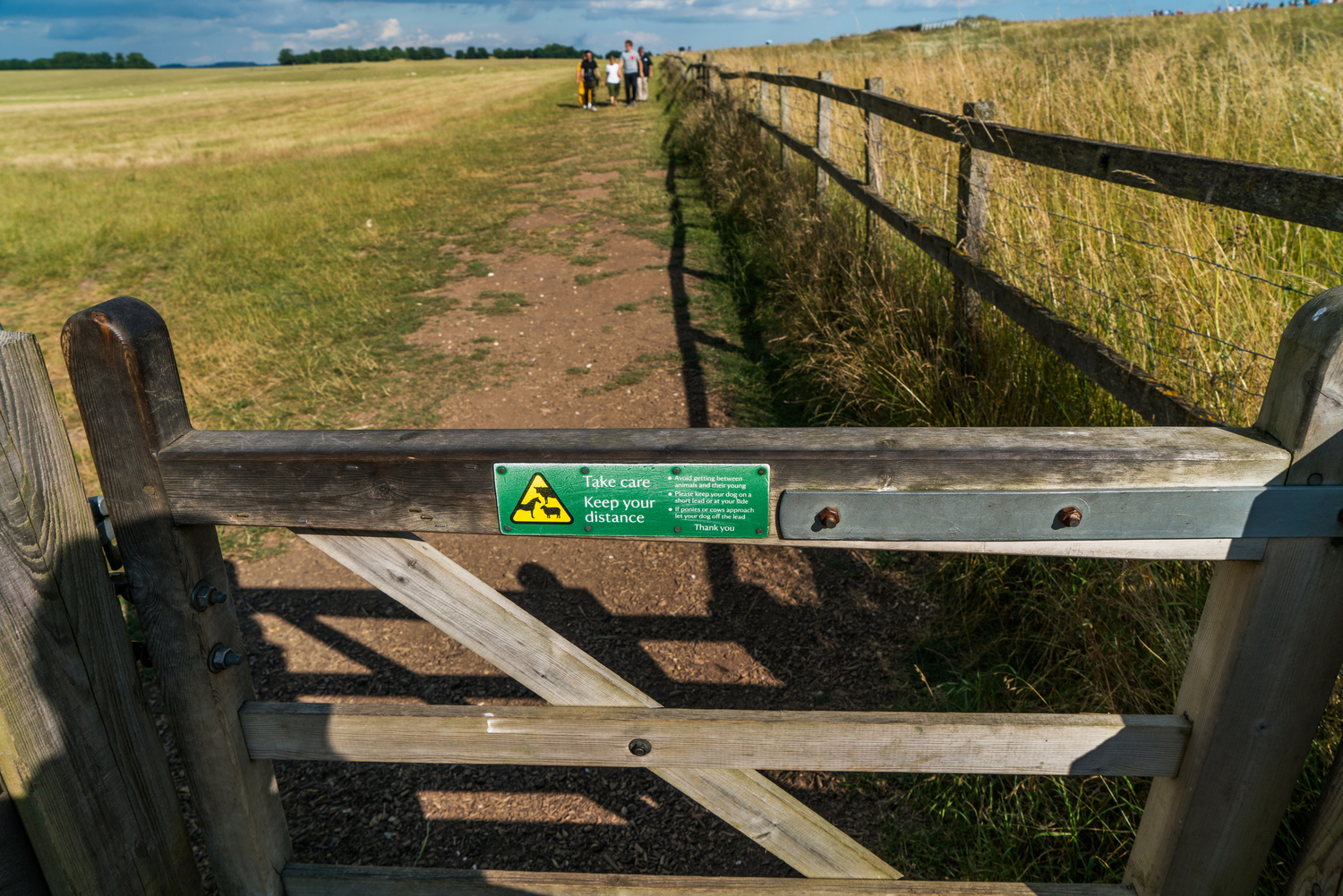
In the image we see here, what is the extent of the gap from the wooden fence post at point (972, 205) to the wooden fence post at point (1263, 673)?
274 centimetres

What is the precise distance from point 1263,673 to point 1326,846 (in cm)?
33

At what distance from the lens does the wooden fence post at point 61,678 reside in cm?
143

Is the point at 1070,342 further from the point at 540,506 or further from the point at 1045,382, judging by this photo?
the point at 540,506

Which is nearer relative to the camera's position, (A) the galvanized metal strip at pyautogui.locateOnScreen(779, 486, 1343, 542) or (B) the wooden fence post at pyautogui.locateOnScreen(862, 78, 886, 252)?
(A) the galvanized metal strip at pyautogui.locateOnScreen(779, 486, 1343, 542)

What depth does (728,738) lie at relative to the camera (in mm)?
1723

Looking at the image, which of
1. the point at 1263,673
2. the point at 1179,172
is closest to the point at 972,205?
the point at 1179,172

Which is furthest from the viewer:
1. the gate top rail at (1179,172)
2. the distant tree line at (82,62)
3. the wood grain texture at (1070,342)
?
the distant tree line at (82,62)

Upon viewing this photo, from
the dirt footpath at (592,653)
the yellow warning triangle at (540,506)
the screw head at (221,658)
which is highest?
the yellow warning triangle at (540,506)

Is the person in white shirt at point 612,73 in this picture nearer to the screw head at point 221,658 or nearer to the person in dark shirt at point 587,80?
the person in dark shirt at point 587,80

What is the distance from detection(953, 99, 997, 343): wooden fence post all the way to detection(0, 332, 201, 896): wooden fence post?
11.7 ft

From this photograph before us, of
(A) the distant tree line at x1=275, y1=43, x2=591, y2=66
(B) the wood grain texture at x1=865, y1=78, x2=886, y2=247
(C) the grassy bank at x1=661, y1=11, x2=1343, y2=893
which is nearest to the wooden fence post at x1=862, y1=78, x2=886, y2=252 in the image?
(B) the wood grain texture at x1=865, y1=78, x2=886, y2=247

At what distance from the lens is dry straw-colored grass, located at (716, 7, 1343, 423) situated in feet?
9.55

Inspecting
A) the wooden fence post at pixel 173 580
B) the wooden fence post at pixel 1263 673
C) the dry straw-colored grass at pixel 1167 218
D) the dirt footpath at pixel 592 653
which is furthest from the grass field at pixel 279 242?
the wooden fence post at pixel 1263 673

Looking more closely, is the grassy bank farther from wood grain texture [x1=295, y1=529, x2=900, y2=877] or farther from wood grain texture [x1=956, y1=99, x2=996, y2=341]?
wood grain texture [x1=295, y1=529, x2=900, y2=877]
